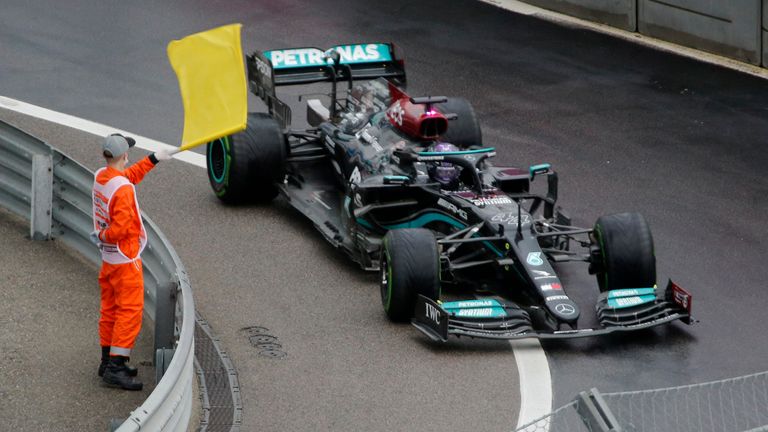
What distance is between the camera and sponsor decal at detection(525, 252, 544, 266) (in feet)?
40.5

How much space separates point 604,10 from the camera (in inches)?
826

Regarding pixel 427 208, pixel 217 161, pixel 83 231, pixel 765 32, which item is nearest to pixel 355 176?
pixel 427 208

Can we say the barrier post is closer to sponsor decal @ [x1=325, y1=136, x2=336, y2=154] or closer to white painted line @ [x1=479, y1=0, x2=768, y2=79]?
sponsor decal @ [x1=325, y1=136, x2=336, y2=154]

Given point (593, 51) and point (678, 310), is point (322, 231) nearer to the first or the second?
point (678, 310)

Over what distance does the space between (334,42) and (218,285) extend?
7524mm

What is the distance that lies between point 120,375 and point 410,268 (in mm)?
2599

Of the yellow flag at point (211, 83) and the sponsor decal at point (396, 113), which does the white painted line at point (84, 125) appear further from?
the yellow flag at point (211, 83)

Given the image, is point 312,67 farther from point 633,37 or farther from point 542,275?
point 633,37

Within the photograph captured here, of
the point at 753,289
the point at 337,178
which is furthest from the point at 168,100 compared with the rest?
the point at 753,289

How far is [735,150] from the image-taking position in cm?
1697

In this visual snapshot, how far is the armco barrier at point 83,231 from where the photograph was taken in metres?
9.84

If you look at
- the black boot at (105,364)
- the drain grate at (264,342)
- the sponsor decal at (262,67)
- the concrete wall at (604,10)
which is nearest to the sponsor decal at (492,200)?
the drain grate at (264,342)

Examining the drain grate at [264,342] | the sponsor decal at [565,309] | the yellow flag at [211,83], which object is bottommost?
the drain grate at [264,342]

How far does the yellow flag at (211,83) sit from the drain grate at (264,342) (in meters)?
2.29
